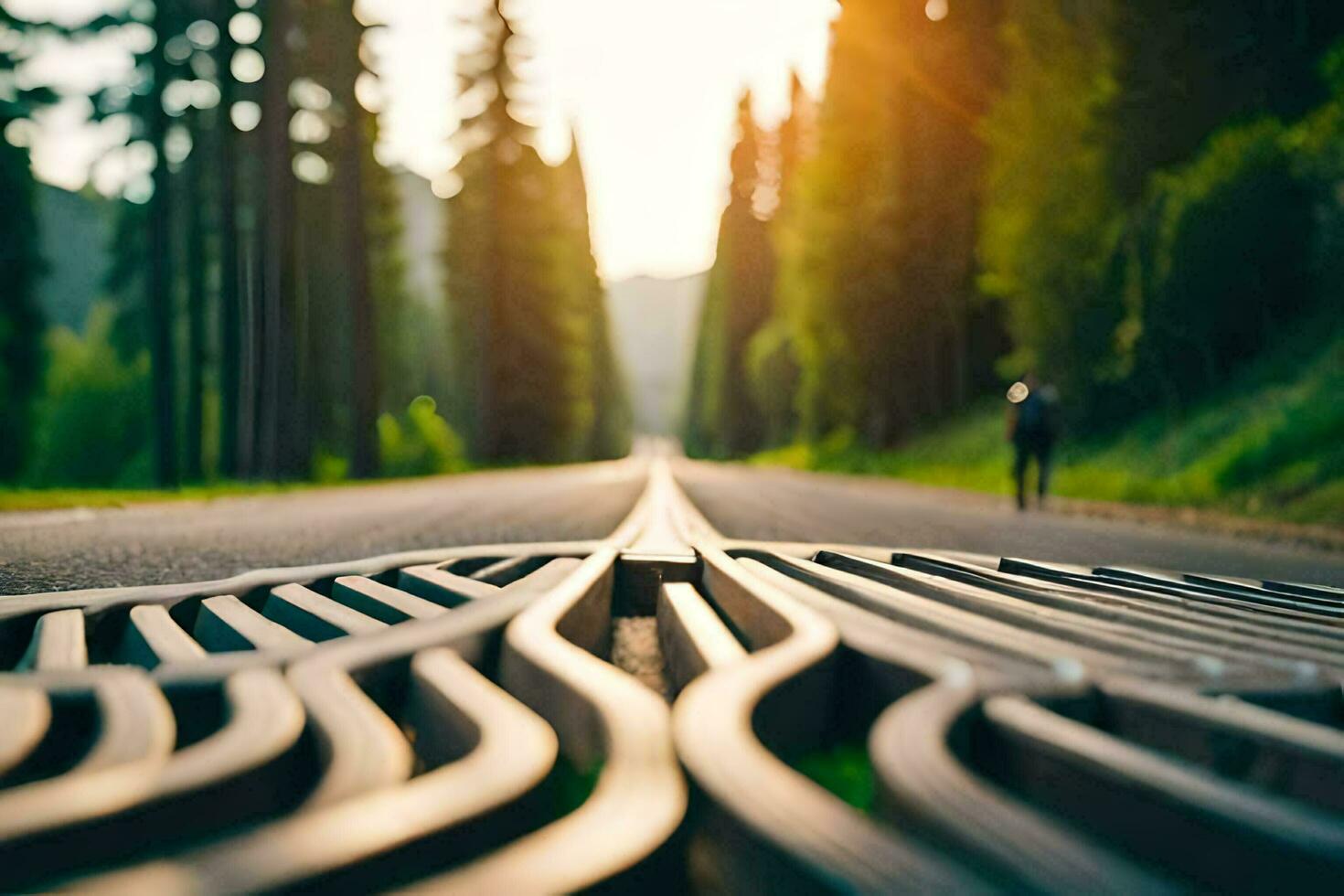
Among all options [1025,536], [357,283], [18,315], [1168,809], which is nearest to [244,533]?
[1025,536]

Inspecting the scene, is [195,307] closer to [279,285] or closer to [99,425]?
[279,285]

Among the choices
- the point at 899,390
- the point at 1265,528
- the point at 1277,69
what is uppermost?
the point at 1277,69

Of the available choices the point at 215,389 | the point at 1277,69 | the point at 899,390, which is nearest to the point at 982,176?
the point at 899,390

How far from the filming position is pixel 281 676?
153cm

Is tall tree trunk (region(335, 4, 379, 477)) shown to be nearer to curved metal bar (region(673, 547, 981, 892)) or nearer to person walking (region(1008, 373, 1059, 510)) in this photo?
person walking (region(1008, 373, 1059, 510))

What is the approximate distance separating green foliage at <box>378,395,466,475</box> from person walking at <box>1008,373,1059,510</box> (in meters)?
17.6

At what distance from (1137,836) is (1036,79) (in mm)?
26862

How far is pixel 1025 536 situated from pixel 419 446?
23.9 m

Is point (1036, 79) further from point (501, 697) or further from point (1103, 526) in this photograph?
point (501, 697)

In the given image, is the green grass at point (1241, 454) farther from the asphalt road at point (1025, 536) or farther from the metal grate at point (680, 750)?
the metal grate at point (680, 750)

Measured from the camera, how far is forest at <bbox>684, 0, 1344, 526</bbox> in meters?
16.6

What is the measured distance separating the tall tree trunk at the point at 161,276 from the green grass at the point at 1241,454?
16961 millimetres

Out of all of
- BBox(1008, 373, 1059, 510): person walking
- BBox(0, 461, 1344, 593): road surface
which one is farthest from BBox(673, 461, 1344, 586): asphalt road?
BBox(1008, 373, 1059, 510): person walking

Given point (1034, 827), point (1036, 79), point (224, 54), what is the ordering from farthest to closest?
point (1036, 79) → point (224, 54) → point (1034, 827)
